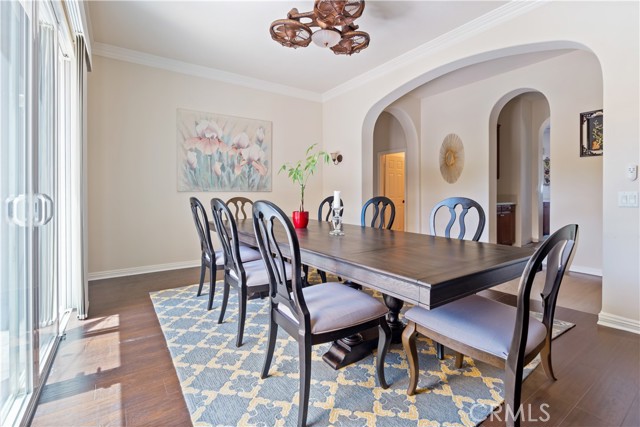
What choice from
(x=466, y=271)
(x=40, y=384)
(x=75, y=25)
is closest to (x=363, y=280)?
(x=466, y=271)

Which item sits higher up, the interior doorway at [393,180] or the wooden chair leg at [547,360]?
the interior doorway at [393,180]

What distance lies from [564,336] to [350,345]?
158 cm

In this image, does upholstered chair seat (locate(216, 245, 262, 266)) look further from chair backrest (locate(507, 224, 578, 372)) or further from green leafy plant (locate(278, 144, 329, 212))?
chair backrest (locate(507, 224, 578, 372))

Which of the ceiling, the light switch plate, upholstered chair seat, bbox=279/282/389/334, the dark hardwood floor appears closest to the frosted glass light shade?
the ceiling

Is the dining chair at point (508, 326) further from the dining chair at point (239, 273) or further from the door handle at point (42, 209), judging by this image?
the door handle at point (42, 209)

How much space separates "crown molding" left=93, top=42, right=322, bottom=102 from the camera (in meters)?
3.66

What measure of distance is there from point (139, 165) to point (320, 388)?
3.60m

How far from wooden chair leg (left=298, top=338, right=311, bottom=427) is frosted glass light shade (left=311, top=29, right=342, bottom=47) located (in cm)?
243

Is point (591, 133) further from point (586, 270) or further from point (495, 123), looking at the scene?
point (586, 270)

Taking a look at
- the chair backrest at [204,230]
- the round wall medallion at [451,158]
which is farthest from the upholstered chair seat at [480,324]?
the round wall medallion at [451,158]

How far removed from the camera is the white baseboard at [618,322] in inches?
88.7

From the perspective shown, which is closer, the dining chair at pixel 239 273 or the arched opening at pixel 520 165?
the dining chair at pixel 239 273

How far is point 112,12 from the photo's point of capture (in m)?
2.94

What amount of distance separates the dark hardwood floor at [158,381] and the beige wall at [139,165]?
157cm
